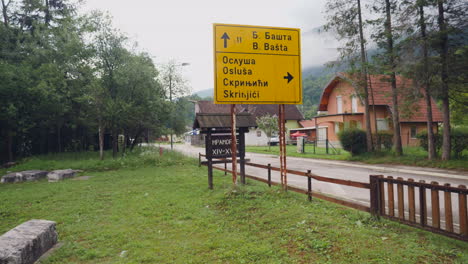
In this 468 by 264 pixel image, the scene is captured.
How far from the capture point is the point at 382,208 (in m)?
5.77

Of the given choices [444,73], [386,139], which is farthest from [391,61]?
[386,139]

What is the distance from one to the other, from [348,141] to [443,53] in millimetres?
7844

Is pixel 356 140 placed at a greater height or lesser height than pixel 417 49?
lesser

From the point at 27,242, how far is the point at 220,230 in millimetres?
3041

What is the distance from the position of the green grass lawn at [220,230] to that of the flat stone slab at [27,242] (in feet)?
0.82

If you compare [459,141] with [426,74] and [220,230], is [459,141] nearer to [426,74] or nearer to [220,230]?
[426,74]

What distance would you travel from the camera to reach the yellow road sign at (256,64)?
26.4ft

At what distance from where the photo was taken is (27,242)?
14.8 ft

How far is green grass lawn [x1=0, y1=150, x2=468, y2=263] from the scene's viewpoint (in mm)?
4504

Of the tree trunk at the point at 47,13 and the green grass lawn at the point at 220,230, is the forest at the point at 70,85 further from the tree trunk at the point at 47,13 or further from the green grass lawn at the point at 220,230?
the green grass lawn at the point at 220,230

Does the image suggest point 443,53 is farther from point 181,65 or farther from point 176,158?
point 181,65

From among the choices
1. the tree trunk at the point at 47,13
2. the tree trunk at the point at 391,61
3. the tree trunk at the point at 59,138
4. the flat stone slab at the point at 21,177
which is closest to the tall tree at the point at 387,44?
the tree trunk at the point at 391,61

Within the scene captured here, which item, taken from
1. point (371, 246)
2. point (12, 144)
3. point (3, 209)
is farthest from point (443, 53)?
point (12, 144)

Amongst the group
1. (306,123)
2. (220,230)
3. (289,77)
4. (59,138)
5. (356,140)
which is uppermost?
(306,123)
